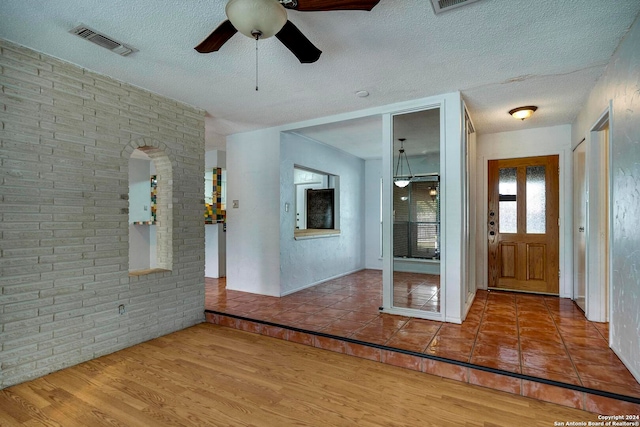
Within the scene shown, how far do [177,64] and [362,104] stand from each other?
199 centimetres

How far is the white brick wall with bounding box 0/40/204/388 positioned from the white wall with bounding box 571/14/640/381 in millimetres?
4054

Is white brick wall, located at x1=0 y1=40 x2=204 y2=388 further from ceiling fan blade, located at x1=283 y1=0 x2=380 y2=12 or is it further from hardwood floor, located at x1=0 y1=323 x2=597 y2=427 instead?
ceiling fan blade, located at x1=283 y1=0 x2=380 y2=12

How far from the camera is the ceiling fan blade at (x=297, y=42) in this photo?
199 centimetres

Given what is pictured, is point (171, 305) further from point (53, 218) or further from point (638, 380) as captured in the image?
point (638, 380)

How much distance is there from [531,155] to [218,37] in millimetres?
4774

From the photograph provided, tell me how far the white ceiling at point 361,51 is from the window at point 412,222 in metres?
1.04

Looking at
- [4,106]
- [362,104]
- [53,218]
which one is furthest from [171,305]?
A: [362,104]

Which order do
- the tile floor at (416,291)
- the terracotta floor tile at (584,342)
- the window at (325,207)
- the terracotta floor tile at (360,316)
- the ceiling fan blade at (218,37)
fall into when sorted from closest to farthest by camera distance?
the ceiling fan blade at (218,37) → the terracotta floor tile at (584,342) → the terracotta floor tile at (360,316) → the tile floor at (416,291) → the window at (325,207)

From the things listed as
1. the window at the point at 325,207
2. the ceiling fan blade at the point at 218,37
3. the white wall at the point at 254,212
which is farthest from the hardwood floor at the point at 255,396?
the window at the point at 325,207

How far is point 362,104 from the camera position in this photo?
3854 millimetres

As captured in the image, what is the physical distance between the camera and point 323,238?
18.9 feet

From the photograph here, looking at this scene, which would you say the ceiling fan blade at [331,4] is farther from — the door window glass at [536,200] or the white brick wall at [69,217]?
the door window glass at [536,200]

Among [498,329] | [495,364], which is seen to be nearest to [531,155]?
[498,329]

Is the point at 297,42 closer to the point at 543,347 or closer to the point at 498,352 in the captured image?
the point at 498,352
